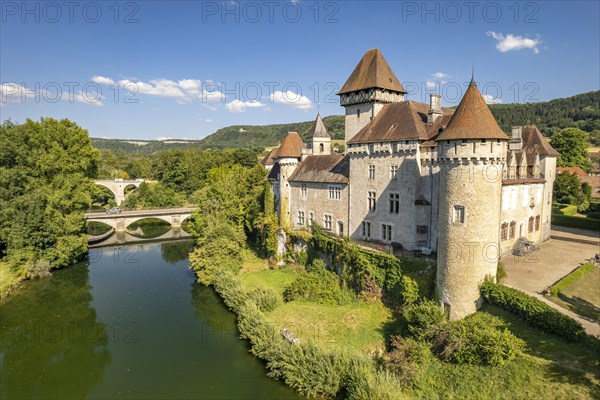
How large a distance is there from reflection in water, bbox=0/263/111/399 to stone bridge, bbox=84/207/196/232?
808 inches

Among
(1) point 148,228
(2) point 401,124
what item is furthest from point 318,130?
(1) point 148,228

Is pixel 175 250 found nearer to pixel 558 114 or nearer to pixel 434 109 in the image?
pixel 434 109

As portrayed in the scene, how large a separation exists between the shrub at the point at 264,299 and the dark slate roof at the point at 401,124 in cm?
1243

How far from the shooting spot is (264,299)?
2333cm

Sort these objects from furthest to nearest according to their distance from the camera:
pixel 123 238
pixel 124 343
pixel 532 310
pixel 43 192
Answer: pixel 123 238, pixel 43 192, pixel 124 343, pixel 532 310

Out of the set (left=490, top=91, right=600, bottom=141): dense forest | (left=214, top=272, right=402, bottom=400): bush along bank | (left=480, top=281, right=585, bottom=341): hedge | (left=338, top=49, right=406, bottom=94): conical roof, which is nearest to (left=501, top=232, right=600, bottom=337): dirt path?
(left=480, top=281, right=585, bottom=341): hedge

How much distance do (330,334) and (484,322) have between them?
7.64m

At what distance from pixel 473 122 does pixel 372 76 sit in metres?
12.4

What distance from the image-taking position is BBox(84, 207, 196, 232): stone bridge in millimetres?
50281

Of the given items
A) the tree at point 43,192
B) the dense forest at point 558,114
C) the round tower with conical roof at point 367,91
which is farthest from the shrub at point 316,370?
the dense forest at point 558,114

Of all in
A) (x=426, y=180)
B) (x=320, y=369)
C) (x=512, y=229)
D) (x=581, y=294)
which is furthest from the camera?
(x=512, y=229)

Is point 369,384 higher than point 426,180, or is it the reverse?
point 426,180

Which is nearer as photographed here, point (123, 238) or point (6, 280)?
point (6, 280)

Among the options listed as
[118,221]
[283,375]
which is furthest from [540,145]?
[118,221]
